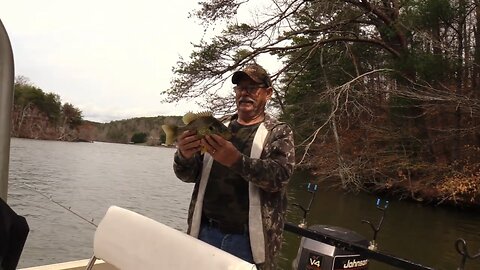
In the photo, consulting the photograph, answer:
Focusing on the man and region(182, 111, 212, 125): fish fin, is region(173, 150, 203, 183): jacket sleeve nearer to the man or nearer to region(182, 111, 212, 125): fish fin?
the man

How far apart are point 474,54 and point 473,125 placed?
7.51 ft

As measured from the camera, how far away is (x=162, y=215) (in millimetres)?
14570

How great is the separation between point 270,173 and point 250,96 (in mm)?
422

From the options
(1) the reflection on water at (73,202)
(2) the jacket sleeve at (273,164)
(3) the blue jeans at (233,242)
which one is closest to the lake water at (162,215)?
(1) the reflection on water at (73,202)

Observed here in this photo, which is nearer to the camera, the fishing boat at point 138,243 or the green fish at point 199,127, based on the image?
the fishing boat at point 138,243

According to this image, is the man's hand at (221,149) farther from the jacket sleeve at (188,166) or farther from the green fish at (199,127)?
the jacket sleeve at (188,166)

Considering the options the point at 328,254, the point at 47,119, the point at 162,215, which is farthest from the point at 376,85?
the point at 47,119

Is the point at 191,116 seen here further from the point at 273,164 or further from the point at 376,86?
the point at 376,86

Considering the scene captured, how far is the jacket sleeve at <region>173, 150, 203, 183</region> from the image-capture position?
2.32m

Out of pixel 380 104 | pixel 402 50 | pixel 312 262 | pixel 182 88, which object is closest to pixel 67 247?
pixel 182 88

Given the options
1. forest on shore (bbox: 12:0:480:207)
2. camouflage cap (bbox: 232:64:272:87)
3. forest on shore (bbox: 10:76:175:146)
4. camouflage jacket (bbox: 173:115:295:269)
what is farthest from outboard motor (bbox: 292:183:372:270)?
forest on shore (bbox: 10:76:175:146)

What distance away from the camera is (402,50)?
1620 centimetres

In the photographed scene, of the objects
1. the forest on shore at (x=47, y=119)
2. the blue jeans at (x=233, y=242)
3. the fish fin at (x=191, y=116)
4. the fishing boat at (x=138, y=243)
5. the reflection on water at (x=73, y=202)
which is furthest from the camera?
the forest on shore at (x=47, y=119)

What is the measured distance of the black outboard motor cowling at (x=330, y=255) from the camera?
368 cm
